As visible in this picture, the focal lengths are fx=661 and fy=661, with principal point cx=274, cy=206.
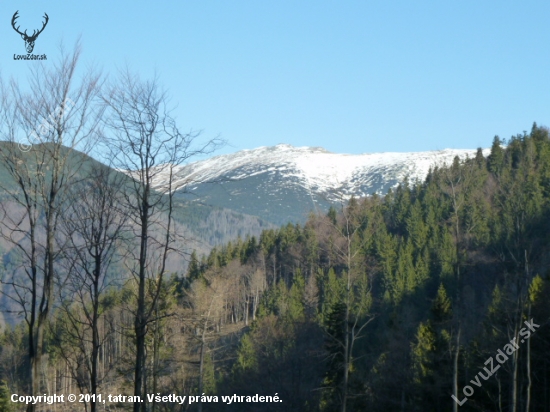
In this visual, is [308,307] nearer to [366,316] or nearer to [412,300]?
[412,300]

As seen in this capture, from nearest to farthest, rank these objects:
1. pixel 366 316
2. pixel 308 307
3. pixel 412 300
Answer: pixel 366 316 → pixel 412 300 → pixel 308 307

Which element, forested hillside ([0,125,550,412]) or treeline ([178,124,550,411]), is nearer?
forested hillside ([0,125,550,412])

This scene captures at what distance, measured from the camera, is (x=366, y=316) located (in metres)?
55.7

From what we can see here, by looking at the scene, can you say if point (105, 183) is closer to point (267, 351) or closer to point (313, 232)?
point (267, 351)

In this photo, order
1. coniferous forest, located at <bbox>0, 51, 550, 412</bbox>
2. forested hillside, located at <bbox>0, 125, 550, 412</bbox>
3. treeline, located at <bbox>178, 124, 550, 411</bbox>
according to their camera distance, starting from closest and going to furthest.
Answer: coniferous forest, located at <bbox>0, 51, 550, 412</bbox>, forested hillside, located at <bbox>0, 125, 550, 412</bbox>, treeline, located at <bbox>178, 124, 550, 411</bbox>

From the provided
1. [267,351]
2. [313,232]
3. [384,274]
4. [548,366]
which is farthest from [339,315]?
[313,232]

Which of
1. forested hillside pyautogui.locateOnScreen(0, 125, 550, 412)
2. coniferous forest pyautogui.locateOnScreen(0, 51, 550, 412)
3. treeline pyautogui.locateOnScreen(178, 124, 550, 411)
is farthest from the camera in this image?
treeline pyautogui.locateOnScreen(178, 124, 550, 411)

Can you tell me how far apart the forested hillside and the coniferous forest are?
0.61 ft

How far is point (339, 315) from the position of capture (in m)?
25.7

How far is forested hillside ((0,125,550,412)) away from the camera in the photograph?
816 inches

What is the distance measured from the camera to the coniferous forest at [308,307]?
12.9 m

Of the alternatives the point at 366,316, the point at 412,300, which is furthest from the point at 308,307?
the point at 366,316

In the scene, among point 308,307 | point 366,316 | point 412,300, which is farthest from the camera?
point 308,307

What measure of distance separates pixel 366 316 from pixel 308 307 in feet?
50.9
